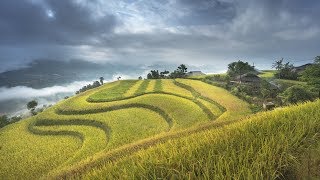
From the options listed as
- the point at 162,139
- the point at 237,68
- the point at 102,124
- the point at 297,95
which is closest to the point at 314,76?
the point at 297,95

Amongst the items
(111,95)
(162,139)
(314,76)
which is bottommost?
(111,95)

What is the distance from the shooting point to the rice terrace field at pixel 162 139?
6008 mm

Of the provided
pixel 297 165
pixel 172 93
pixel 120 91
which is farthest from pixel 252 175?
pixel 120 91

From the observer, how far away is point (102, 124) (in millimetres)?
36000

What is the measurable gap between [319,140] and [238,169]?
2.81m

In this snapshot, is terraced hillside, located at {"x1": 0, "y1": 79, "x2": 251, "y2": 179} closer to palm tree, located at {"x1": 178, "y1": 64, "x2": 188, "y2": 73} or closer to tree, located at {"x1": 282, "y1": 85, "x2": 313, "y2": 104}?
tree, located at {"x1": 282, "y1": 85, "x2": 313, "y2": 104}

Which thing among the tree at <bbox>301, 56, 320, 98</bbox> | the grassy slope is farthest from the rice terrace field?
the tree at <bbox>301, 56, 320, 98</bbox>

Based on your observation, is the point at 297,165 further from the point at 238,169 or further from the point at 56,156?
the point at 56,156

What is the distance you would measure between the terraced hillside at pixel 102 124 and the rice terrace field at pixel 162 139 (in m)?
0.10

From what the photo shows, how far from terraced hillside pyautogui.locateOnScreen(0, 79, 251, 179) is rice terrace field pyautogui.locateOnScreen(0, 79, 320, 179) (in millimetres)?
100

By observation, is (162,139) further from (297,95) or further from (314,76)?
(314,76)

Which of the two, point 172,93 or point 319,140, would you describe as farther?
point 172,93

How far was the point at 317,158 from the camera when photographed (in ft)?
20.1

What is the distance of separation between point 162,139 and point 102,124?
19.2 m
